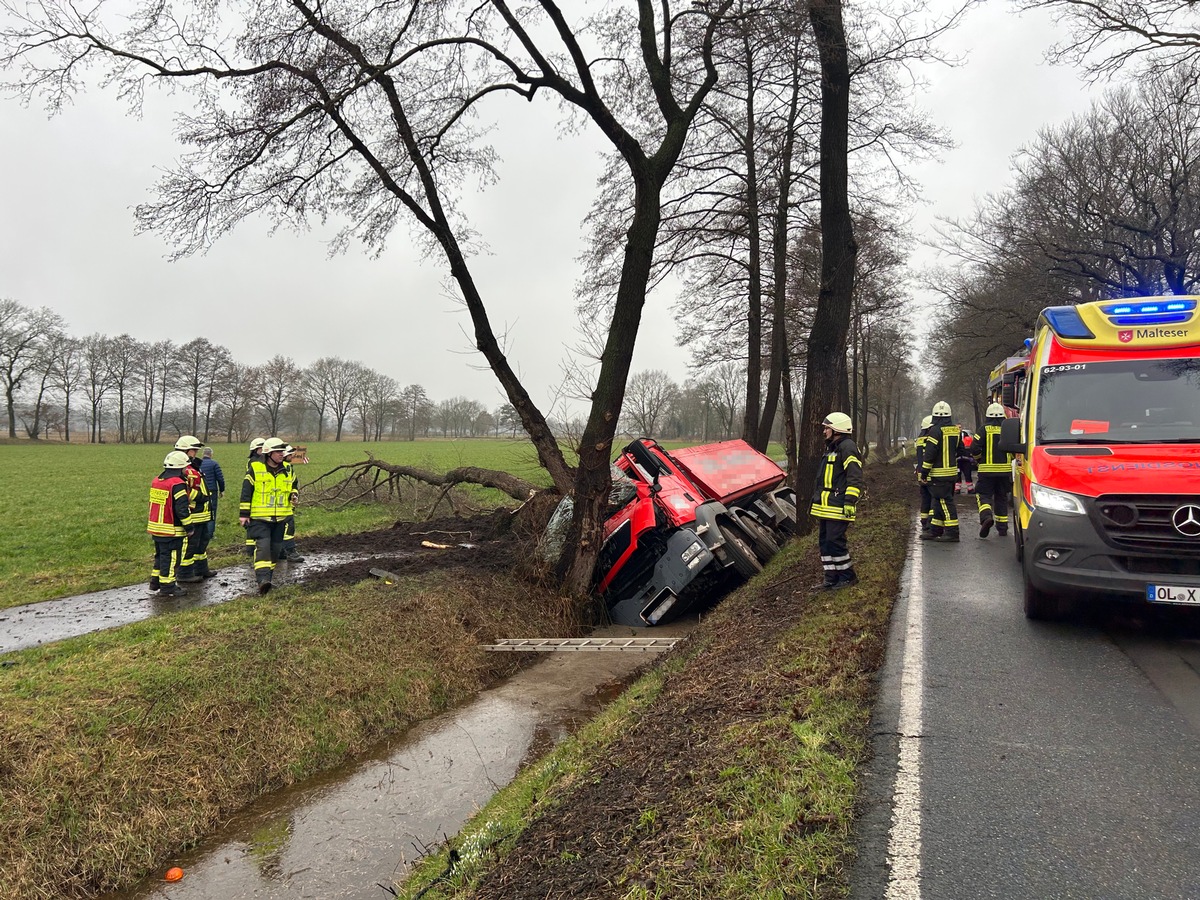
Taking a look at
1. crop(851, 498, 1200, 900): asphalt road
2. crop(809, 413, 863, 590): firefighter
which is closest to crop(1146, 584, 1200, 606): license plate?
crop(851, 498, 1200, 900): asphalt road

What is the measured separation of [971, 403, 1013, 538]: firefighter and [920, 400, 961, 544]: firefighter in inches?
26.5

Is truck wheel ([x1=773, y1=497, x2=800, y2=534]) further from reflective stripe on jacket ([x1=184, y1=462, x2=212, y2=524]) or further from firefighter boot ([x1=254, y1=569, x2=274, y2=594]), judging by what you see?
reflective stripe on jacket ([x1=184, y1=462, x2=212, y2=524])

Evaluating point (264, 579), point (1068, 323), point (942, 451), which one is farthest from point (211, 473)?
point (1068, 323)

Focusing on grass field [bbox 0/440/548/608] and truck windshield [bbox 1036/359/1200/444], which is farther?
grass field [bbox 0/440/548/608]

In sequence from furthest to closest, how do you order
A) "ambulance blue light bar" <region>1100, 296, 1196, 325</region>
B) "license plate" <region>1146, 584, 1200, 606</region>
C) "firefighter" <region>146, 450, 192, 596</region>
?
"firefighter" <region>146, 450, 192, 596</region>, "ambulance blue light bar" <region>1100, 296, 1196, 325</region>, "license plate" <region>1146, 584, 1200, 606</region>

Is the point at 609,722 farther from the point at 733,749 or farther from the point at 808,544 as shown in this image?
the point at 808,544

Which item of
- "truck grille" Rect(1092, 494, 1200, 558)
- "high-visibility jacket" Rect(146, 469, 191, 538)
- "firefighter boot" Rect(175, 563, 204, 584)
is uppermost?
"truck grille" Rect(1092, 494, 1200, 558)

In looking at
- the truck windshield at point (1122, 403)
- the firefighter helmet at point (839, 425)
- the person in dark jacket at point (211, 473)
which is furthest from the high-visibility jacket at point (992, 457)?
the person in dark jacket at point (211, 473)

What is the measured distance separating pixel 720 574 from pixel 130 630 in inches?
250

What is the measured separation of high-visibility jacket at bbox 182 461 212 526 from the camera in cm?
907

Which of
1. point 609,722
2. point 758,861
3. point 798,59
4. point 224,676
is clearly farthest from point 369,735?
point 798,59

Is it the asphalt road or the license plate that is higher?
the license plate

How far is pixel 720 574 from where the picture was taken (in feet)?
29.7

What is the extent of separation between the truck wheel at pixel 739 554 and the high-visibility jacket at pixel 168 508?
22.1ft
